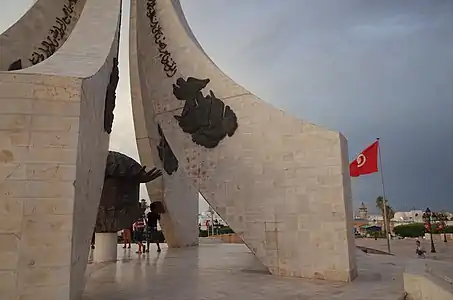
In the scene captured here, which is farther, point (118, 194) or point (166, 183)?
point (166, 183)

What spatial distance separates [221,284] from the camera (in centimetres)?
556

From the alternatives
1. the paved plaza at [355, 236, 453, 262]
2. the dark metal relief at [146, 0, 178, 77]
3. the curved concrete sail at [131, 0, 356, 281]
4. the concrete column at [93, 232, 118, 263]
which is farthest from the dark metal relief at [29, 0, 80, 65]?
the paved plaza at [355, 236, 453, 262]

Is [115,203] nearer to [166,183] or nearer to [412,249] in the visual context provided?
[166,183]

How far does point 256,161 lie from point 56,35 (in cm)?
512

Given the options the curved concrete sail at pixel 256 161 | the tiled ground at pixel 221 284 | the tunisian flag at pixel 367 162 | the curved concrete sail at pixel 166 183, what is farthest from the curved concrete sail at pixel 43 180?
the tunisian flag at pixel 367 162

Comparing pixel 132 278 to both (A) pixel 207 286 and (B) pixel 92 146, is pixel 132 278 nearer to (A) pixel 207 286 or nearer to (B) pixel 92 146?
(A) pixel 207 286

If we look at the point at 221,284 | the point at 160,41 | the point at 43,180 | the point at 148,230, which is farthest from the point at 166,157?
the point at 43,180

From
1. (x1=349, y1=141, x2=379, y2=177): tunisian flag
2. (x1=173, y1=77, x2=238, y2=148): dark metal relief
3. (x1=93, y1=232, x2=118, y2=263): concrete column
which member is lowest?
(x1=93, y1=232, x2=118, y2=263): concrete column

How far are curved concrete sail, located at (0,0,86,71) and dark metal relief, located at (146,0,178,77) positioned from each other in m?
1.50

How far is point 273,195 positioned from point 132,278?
8.05 ft

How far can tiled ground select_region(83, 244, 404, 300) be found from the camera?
15.7 feet

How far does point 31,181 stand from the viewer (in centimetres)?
373

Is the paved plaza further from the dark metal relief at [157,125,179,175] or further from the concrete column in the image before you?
the concrete column

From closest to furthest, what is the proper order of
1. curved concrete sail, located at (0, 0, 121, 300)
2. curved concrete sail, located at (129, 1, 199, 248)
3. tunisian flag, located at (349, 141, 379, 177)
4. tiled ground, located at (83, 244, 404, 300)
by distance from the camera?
curved concrete sail, located at (0, 0, 121, 300), tiled ground, located at (83, 244, 404, 300), tunisian flag, located at (349, 141, 379, 177), curved concrete sail, located at (129, 1, 199, 248)
